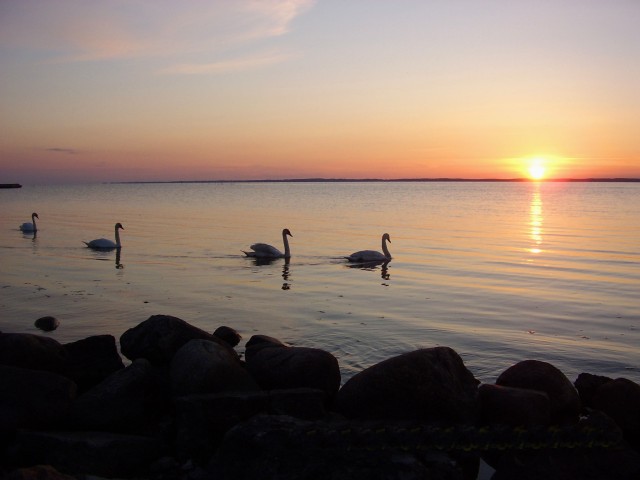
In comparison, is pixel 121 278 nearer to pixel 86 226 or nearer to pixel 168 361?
pixel 168 361

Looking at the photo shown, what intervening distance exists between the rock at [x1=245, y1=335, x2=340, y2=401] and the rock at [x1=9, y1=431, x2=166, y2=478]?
170 centimetres

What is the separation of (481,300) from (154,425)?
989 centimetres

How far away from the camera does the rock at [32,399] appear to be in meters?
6.60

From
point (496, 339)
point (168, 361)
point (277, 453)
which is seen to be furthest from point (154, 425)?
point (496, 339)

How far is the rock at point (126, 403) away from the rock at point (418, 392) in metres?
2.16

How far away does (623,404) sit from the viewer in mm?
6996

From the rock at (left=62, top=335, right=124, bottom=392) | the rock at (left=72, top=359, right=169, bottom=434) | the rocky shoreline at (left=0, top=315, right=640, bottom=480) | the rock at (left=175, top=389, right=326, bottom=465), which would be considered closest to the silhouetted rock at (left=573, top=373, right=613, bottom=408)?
the rocky shoreline at (left=0, top=315, right=640, bottom=480)

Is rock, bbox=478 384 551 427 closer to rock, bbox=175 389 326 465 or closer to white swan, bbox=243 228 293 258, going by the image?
rock, bbox=175 389 326 465

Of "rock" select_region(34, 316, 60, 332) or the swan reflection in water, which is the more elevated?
"rock" select_region(34, 316, 60, 332)

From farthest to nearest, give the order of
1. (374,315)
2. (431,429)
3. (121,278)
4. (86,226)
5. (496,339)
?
(86,226) → (121,278) → (374,315) → (496,339) → (431,429)

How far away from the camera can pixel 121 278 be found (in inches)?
727

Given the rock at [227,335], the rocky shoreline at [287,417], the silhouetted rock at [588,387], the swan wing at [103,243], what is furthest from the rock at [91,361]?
the swan wing at [103,243]

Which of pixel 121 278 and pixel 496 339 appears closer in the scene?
pixel 496 339

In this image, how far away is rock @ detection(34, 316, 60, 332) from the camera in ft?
38.9
